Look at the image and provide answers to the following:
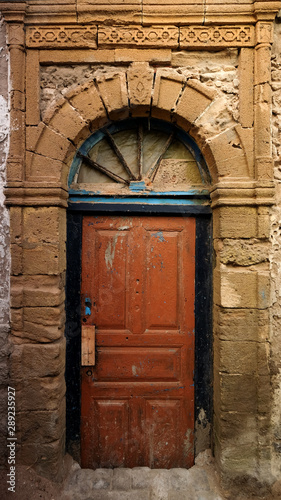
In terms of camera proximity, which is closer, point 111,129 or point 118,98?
point 118,98

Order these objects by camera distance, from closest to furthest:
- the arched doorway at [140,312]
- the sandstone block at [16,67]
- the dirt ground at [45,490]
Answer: the dirt ground at [45,490] → the sandstone block at [16,67] → the arched doorway at [140,312]

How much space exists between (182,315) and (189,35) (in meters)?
2.55

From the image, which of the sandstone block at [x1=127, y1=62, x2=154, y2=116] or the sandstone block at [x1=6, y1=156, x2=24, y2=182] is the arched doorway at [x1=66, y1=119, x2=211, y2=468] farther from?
the sandstone block at [x1=6, y1=156, x2=24, y2=182]

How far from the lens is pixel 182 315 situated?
2859mm

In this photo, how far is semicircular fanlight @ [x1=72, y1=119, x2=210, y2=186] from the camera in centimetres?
287

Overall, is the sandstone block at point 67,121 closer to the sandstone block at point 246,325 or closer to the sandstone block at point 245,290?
the sandstone block at point 245,290

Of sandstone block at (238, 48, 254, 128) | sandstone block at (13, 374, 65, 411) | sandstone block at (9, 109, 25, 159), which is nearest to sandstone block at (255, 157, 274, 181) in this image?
sandstone block at (238, 48, 254, 128)

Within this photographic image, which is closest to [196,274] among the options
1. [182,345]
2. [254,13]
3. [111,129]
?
[182,345]

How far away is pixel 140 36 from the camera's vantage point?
8.58 feet

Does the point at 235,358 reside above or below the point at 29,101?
below

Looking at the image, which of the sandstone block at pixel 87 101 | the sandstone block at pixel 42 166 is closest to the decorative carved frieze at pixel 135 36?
the sandstone block at pixel 87 101

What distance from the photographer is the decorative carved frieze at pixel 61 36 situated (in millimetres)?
2615

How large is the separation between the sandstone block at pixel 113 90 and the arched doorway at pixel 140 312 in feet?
0.88

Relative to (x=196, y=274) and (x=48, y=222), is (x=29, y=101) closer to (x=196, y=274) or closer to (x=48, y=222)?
(x=48, y=222)
